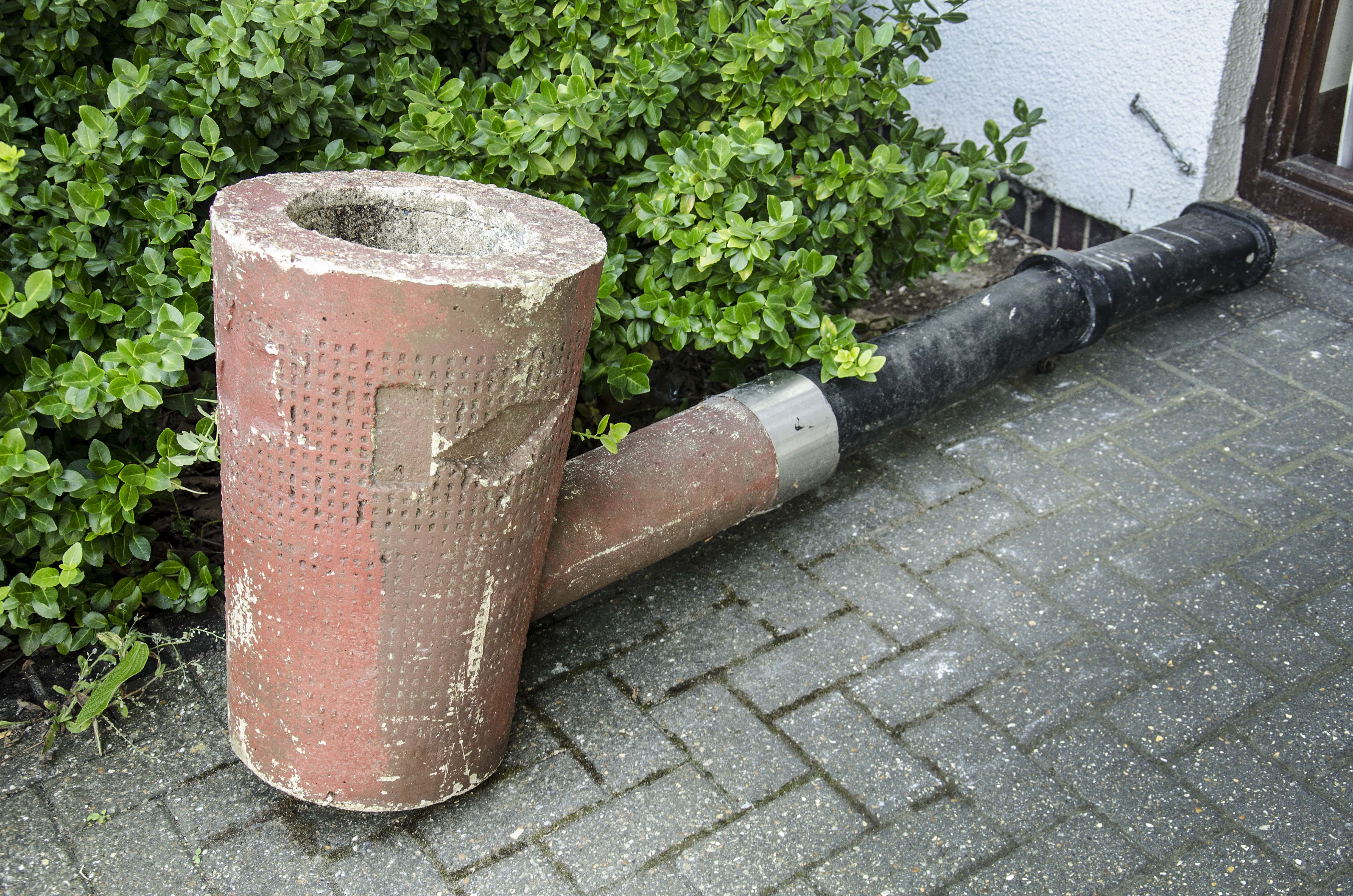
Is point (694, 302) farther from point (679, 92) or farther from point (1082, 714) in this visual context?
point (1082, 714)

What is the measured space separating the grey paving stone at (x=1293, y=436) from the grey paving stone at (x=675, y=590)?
1760 mm

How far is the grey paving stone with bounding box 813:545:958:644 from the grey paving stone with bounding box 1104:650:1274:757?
504 mm

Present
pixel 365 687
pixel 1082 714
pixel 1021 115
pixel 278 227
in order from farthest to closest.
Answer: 1. pixel 1021 115
2. pixel 1082 714
3. pixel 365 687
4. pixel 278 227

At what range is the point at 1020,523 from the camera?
11.6 feet

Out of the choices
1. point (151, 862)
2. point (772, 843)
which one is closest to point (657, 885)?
point (772, 843)

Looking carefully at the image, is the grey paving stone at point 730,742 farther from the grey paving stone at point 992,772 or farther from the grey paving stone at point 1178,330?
the grey paving stone at point 1178,330

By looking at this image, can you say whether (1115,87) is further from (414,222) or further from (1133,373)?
(414,222)

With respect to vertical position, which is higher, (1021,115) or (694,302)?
(1021,115)

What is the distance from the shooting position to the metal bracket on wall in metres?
4.59

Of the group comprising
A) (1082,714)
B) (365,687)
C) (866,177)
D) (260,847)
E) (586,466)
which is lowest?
(260,847)

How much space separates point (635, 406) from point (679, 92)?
103cm

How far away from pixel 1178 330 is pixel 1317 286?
0.60 m

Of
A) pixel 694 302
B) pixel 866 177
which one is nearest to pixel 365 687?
pixel 694 302

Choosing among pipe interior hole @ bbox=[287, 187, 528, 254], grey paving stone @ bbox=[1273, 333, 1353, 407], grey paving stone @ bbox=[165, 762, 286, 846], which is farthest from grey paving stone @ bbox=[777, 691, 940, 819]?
grey paving stone @ bbox=[1273, 333, 1353, 407]
